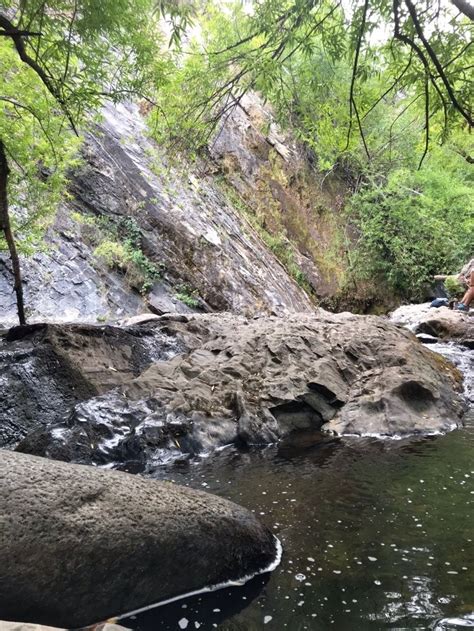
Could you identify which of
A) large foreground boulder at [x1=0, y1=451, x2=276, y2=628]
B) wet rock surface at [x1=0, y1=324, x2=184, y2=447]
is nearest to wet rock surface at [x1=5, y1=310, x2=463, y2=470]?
wet rock surface at [x1=0, y1=324, x2=184, y2=447]

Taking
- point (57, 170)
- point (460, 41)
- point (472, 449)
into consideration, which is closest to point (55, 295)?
point (57, 170)

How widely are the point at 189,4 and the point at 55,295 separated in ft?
33.3

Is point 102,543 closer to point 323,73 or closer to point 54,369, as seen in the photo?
point 323,73

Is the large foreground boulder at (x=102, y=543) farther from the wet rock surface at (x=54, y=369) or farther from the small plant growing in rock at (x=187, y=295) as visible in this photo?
the small plant growing in rock at (x=187, y=295)

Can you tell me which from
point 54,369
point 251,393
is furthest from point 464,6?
point 54,369

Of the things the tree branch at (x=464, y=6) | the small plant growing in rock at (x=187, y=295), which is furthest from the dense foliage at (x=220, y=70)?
the small plant growing in rock at (x=187, y=295)

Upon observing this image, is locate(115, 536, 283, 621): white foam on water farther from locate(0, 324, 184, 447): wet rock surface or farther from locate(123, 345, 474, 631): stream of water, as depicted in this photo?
locate(0, 324, 184, 447): wet rock surface

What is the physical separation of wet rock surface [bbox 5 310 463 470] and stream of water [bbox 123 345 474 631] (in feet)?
1.74

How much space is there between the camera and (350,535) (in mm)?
3727

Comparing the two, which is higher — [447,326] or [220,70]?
[220,70]

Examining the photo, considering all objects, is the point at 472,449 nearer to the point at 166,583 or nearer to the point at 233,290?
the point at 166,583

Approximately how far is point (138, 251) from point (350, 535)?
12.9 metres

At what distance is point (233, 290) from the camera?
1628 cm

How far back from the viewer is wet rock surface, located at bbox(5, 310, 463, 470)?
19.5 ft
